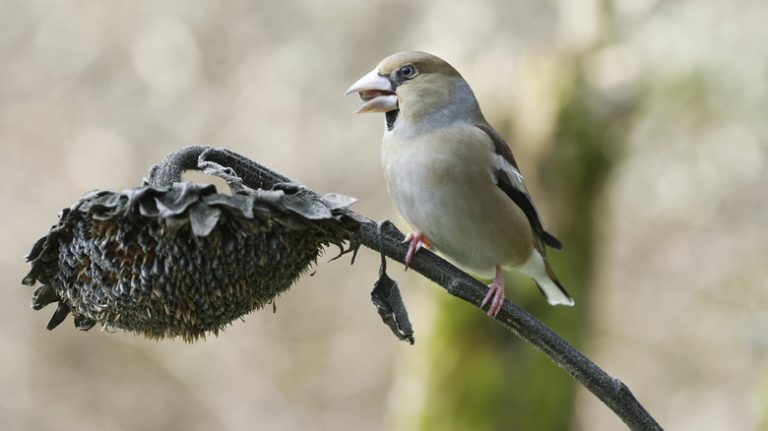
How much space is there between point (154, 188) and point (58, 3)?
890 cm

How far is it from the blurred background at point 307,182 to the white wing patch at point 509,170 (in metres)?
4.76

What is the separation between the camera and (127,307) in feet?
5.88

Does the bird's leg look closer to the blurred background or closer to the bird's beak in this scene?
the bird's beak

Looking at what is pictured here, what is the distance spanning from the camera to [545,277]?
3686 millimetres

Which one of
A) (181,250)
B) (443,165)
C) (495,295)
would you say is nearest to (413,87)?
(443,165)

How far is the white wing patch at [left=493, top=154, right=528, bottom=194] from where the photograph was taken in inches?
123

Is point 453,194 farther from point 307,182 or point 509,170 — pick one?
point 307,182

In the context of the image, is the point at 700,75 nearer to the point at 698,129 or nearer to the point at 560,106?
the point at 698,129

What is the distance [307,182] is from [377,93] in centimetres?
770

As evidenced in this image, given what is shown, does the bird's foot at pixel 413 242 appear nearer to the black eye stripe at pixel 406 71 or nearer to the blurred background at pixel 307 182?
the black eye stripe at pixel 406 71

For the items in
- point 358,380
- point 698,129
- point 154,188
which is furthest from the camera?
point 358,380

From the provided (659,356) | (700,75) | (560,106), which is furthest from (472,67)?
(659,356)

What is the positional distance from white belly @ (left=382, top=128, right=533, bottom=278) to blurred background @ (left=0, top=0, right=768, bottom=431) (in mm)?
4973

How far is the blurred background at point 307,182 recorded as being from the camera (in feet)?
29.4
